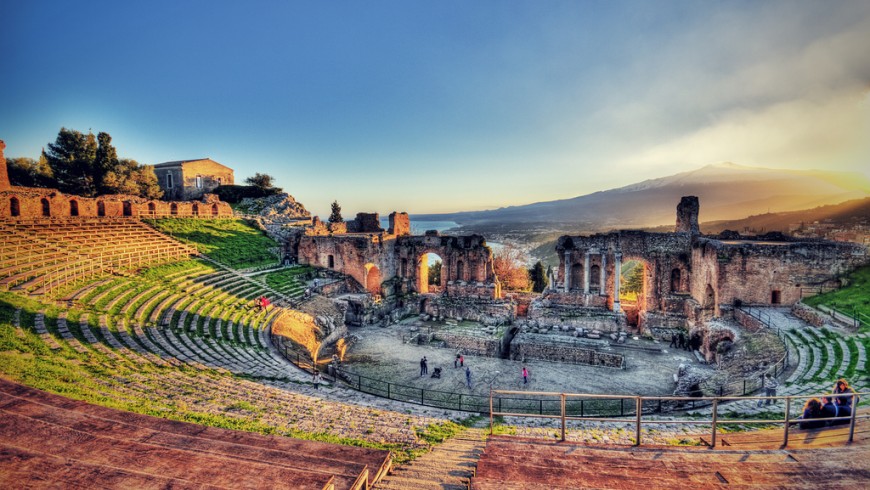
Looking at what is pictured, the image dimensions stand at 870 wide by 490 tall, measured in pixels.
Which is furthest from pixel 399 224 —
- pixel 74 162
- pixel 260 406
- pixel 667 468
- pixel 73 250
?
pixel 74 162

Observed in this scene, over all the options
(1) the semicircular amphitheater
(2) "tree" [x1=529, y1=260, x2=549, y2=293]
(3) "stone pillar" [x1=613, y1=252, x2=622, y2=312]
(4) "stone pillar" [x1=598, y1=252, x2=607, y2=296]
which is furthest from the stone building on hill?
(3) "stone pillar" [x1=613, y1=252, x2=622, y2=312]

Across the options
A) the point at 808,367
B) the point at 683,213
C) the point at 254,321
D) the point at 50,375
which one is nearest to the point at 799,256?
the point at 683,213

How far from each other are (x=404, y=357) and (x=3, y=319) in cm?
1438

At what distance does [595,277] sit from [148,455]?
86.8 feet

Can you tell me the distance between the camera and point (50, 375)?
8094 mm

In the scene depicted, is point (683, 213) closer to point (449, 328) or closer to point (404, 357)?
point (449, 328)

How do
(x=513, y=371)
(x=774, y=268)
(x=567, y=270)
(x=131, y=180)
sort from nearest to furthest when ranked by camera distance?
(x=513, y=371), (x=774, y=268), (x=567, y=270), (x=131, y=180)

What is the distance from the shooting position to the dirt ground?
16.1m

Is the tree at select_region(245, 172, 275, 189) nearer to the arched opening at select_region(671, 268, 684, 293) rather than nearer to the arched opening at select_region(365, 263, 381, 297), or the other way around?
the arched opening at select_region(365, 263, 381, 297)

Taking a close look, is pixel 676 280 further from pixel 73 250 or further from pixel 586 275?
pixel 73 250

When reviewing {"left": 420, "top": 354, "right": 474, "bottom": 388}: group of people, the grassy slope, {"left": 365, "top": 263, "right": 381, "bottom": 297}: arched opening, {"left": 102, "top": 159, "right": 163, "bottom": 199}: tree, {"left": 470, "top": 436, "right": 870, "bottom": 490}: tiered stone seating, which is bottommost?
{"left": 420, "top": 354, "right": 474, "bottom": 388}: group of people

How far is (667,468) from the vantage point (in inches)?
199

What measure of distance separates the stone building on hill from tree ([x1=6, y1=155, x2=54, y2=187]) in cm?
1068

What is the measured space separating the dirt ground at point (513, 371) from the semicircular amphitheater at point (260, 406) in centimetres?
130
